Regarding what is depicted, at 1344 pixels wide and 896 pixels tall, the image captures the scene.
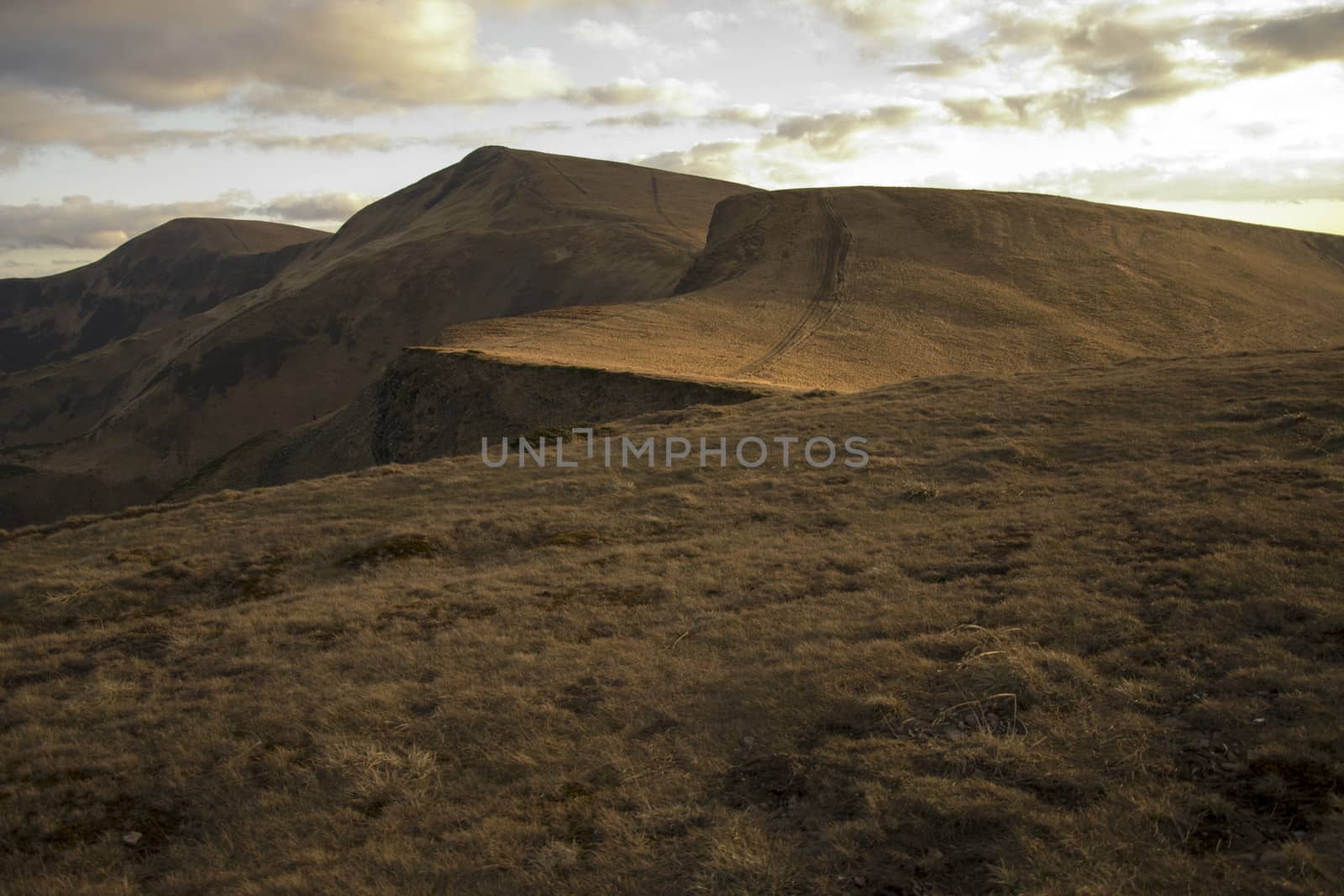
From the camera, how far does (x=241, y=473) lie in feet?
198

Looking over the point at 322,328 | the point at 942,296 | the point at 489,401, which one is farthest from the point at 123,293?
the point at 942,296

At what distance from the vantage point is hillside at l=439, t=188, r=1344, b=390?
43.1 meters

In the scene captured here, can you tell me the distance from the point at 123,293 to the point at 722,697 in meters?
212

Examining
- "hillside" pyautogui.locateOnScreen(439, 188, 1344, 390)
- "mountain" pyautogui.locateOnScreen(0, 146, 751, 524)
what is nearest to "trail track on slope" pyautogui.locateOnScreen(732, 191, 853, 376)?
"hillside" pyautogui.locateOnScreen(439, 188, 1344, 390)

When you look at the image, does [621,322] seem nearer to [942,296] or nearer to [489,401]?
[489,401]

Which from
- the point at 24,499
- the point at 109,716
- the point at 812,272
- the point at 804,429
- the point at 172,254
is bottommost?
the point at 24,499

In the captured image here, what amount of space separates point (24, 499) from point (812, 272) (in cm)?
7061

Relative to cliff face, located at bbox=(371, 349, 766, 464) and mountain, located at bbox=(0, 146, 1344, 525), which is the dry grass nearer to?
cliff face, located at bbox=(371, 349, 766, 464)

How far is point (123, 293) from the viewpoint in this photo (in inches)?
7028

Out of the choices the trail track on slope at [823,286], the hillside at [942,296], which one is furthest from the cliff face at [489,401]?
the trail track on slope at [823,286]

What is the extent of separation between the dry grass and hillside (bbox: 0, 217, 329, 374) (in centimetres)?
18040

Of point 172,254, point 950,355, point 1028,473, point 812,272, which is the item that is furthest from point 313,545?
point 172,254

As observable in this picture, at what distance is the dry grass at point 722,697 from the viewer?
5.75 meters

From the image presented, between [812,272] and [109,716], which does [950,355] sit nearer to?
[812,272]
